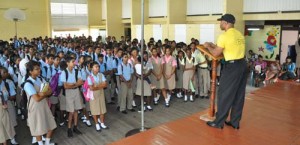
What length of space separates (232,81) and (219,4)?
703cm

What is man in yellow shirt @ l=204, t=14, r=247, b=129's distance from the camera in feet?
9.09

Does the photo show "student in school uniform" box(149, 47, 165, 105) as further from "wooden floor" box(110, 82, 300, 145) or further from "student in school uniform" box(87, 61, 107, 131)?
"wooden floor" box(110, 82, 300, 145)

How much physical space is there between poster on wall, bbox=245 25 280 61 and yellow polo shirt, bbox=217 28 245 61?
6.25 metres

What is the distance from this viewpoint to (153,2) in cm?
1215

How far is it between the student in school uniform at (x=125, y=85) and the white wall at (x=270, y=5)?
5083 mm

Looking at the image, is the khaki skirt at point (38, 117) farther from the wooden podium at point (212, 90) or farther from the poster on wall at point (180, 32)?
the poster on wall at point (180, 32)

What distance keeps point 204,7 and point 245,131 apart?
7634 mm

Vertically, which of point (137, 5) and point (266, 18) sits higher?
point (137, 5)

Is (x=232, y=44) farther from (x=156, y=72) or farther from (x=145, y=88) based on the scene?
(x=156, y=72)

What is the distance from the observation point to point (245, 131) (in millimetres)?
2992

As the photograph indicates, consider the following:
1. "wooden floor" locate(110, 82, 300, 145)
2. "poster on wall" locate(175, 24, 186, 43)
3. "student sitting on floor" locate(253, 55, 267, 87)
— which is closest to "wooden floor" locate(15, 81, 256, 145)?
"wooden floor" locate(110, 82, 300, 145)

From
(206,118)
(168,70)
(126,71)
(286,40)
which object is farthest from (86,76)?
(286,40)

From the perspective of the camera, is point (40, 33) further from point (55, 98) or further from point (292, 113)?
point (292, 113)

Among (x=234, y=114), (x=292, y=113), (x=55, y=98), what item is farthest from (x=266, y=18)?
(x=55, y=98)
